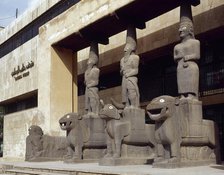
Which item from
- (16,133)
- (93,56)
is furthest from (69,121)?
(16,133)

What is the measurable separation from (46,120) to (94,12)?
5352 millimetres

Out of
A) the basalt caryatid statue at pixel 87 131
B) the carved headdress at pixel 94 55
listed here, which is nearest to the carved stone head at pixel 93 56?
the carved headdress at pixel 94 55

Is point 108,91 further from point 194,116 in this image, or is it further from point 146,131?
point 194,116

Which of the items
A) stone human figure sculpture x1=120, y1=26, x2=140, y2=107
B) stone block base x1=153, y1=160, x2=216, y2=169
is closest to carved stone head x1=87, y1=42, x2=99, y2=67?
stone human figure sculpture x1=120, y1=26, x2=140, y2=107

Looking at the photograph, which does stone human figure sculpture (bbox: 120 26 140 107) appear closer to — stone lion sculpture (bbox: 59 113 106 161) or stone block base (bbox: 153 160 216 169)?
stone lion sculpture (bbox: 59 113 106 161)

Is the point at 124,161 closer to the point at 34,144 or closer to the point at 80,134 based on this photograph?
the point at 80,134

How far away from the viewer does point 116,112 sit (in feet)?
39.5

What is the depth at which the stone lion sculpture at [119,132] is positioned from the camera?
1188 centimetres

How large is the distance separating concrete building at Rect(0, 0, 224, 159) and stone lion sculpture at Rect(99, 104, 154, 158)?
3.44m

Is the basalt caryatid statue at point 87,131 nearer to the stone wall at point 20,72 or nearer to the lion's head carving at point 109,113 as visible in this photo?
the lion's head carving at point 109,113

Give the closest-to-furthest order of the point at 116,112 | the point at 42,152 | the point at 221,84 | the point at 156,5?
the point at 116,112 < the point at 156,5 < the point at 221,84 < the point at 42,152

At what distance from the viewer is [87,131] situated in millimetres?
14211

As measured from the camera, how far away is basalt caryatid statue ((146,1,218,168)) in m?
10.1

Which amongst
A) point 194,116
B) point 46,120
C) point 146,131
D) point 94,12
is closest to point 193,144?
point 194,116
